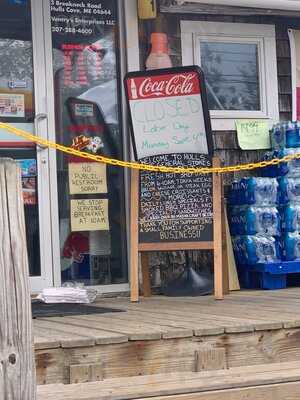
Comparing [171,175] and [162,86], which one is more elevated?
[162,86]

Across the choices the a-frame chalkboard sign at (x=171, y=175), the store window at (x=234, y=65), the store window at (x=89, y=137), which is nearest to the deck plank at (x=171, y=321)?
the a-frame chalkboard sign at (x=171, y=175)

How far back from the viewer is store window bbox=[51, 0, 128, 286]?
513cm

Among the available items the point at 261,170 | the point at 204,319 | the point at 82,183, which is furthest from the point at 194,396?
the point at 261,170

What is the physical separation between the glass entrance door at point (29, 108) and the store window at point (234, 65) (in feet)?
3.66

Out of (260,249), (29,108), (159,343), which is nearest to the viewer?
(159,343)

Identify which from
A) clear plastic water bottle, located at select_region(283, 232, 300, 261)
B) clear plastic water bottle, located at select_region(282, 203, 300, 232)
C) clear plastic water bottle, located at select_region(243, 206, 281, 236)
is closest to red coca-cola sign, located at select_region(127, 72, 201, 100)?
clear plastic water bottle, located at select_region(243, 206, 281, 236)

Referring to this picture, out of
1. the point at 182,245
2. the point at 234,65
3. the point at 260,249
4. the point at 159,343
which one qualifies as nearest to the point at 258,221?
the point at 260,249

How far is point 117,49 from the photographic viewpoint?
17.5 ft

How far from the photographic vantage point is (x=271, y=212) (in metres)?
5.32

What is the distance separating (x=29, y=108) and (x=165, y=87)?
2.96 feet

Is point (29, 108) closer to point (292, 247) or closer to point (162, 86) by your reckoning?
point (162, 86)

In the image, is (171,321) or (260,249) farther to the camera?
(260,249)

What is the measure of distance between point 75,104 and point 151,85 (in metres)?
0.55

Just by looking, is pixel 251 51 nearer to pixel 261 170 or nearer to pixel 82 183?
pixel 261 170
